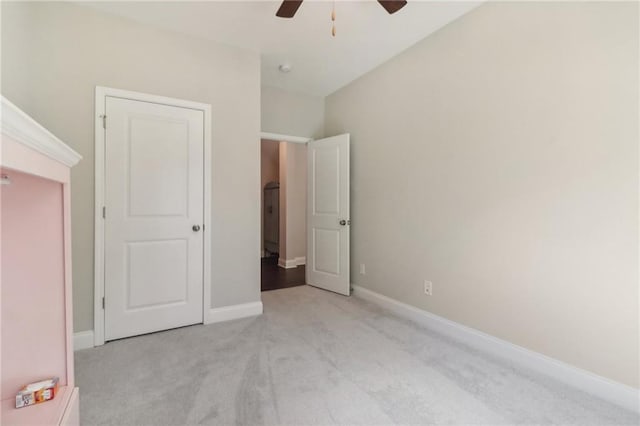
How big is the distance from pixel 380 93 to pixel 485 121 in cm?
131

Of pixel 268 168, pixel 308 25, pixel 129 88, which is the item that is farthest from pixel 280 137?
pixel 268 168

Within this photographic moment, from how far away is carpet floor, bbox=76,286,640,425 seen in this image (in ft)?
4.87

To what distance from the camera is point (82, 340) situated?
2.20 m

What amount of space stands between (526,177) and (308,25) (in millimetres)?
2125

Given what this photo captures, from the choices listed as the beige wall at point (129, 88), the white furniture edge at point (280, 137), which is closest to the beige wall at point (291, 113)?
the white furniture edge at point (280, 137)

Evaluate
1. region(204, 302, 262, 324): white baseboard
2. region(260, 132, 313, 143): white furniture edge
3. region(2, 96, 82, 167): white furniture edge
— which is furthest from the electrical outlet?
region(2, 96, 82, 167): white furniture edge

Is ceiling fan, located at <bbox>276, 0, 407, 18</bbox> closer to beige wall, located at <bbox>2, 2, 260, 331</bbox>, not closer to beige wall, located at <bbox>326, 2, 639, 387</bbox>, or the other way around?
beige wall, located at <bbox>326, 2, 639, 387</bbox>

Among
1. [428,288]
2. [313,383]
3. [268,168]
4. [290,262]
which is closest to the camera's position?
[313,383]

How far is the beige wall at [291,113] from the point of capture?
3670 mm

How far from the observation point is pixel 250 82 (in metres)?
2.88

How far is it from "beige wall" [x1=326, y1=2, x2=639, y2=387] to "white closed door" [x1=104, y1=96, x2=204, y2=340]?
6.56ft

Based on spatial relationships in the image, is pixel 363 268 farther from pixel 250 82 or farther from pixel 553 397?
pixel 250 82

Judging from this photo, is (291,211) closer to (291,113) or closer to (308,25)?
(291,113)

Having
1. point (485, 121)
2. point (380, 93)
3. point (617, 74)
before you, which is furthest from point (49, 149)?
point (380, 93)
